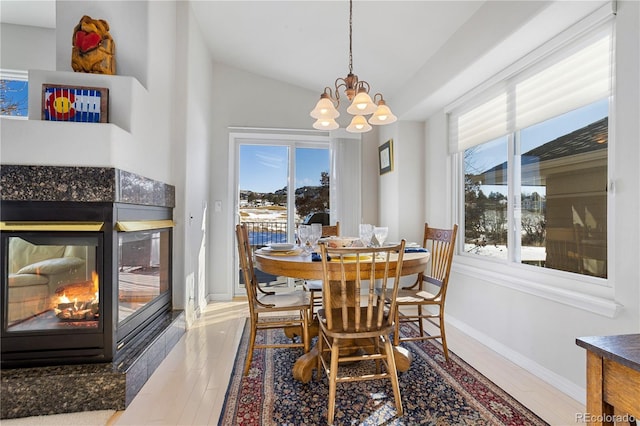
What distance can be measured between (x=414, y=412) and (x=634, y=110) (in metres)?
1.84

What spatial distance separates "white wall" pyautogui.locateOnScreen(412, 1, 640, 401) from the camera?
4.97 ft

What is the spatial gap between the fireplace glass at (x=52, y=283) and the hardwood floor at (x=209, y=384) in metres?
0.54

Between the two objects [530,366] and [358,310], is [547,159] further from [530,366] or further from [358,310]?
[358,310]

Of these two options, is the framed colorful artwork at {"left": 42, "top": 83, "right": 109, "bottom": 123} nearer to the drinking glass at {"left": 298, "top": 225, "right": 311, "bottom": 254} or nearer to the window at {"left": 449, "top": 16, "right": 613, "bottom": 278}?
the drinking glass at {"left": 298, "top": 225, "right": 311, "bottom": 254}

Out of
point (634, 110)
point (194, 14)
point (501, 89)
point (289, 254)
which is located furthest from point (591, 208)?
point (194, 14)

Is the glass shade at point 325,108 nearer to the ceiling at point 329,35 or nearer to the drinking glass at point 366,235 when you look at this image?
the drinking glass at point 366,235

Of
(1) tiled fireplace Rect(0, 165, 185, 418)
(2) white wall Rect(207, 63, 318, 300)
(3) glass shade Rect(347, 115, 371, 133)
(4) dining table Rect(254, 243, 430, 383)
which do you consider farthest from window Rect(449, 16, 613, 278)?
(1) tiled fireplace Rect(0, 165, 185, 418)

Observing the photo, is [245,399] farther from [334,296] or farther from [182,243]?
[182,243]

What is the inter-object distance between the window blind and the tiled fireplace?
2.75 meters

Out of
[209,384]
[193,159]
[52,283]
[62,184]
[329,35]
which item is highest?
[329,35]

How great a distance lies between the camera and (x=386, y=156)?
3961 mm

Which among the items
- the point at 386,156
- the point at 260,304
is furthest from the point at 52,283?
the point at 386,156

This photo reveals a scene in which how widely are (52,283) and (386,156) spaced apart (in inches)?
133

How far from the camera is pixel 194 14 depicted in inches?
120
